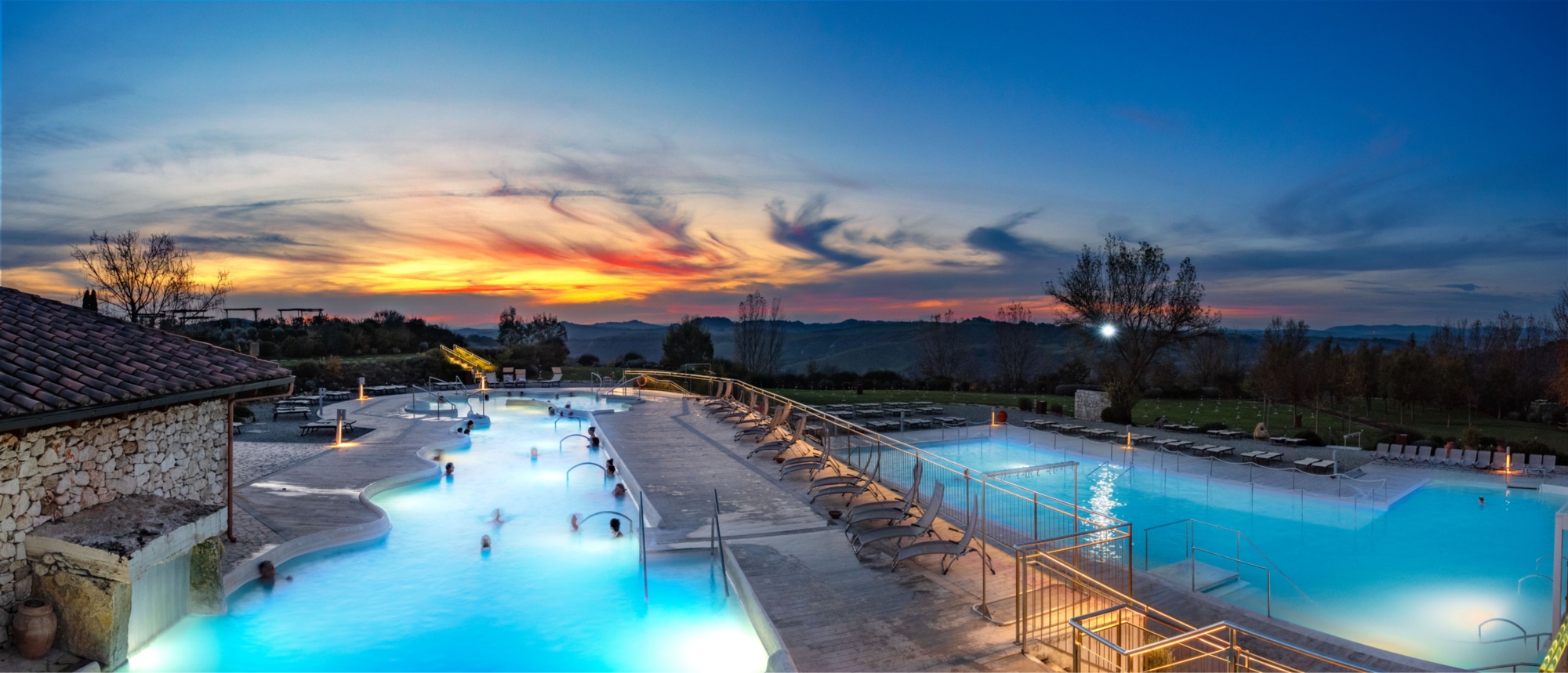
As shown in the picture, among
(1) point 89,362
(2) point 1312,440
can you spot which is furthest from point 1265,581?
(1) point 89,362

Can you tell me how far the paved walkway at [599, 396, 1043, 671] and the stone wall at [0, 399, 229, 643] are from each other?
18.8ft

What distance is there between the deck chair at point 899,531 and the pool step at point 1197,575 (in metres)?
3.98

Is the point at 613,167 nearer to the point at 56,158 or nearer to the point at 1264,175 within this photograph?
the point at 56,158

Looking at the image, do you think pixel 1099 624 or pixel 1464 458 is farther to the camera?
pixel 1464 458

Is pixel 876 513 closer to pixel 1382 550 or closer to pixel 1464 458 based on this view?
pixel 1382 550

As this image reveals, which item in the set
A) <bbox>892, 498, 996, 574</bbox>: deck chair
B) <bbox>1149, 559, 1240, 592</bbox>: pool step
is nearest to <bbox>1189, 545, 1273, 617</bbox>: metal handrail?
<bbox>1149, 559, 1240, 592</bbox>: pool step

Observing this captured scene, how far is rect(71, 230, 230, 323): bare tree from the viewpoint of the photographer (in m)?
33.9

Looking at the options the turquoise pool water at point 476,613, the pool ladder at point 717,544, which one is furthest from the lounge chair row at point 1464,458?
the turquoise pool water at point 476,613

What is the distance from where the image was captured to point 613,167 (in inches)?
981

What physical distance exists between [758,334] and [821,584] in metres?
41.3

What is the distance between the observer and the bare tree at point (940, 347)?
4850 cm

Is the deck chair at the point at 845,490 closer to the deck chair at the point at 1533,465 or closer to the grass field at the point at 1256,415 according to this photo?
the grass field at the point at 1256,415

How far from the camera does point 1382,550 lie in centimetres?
1338

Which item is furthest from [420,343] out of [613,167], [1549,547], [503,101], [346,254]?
[1549,547]
